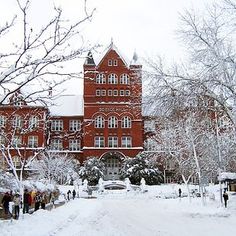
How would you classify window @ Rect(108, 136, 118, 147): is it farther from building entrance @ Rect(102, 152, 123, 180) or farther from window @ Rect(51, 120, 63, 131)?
window @ Rect(51, 120, 63, 131)

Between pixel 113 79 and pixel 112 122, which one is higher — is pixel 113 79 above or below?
above

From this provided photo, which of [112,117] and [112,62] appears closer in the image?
[112,117]

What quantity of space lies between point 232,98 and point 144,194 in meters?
43.6

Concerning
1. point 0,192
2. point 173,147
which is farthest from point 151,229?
point 173,147

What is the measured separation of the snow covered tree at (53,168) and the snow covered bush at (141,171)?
788 centimetres

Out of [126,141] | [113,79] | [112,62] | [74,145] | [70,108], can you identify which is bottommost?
[74,145]

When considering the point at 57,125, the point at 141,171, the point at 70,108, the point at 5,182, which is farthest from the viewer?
the point at 70,108

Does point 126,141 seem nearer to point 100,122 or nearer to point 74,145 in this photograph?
point 100,122

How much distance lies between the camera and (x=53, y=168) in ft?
189

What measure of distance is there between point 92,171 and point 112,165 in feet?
29.1

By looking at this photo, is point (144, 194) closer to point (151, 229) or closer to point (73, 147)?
point (73, 147)

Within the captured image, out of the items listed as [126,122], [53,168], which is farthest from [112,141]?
[53,168]

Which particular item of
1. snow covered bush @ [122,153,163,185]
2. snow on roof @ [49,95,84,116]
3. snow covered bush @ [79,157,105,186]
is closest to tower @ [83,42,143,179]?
snow covered bush @ [79,157,105,186]

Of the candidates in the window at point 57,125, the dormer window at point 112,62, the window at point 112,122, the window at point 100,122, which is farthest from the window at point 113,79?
the window at point 57,125
